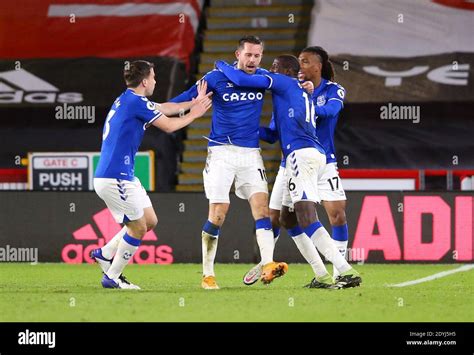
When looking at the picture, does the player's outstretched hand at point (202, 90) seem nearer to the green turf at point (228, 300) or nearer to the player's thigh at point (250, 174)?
the player's thigh at point (250, 174)

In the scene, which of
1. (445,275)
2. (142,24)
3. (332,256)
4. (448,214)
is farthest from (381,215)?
(142,24)

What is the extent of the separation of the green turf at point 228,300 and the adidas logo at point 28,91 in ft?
18.9

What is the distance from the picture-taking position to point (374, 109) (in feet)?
57.6

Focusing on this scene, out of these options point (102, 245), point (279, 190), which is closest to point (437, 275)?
point (279, 190)

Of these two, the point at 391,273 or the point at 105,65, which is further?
the point at 105,65

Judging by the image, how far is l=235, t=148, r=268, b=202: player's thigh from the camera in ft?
34.1

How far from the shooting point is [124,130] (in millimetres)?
10383

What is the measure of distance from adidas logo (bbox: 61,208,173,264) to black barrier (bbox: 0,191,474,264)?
12 millimetres

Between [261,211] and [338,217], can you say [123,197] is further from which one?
[338,217]

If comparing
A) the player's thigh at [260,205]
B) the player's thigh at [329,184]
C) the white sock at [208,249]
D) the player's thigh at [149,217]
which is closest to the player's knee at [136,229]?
the player's thigh at [149,217]

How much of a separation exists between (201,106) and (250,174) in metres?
0.74

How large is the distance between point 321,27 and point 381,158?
7.71ft

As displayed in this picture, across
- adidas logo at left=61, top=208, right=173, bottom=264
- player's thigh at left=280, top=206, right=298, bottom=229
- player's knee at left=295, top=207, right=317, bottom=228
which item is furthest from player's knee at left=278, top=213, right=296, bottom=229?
adidas logo at left=61, top=208, right=173, bottom=264

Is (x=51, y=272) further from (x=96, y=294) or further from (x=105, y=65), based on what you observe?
(x=105, y=65)
